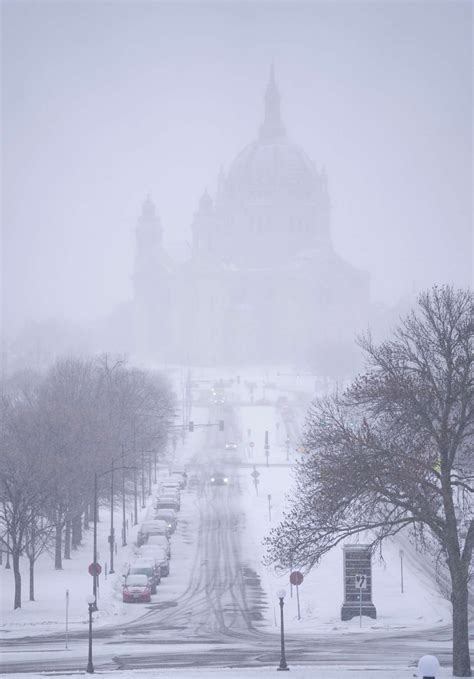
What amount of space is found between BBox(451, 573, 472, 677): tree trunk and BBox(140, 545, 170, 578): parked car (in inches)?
958

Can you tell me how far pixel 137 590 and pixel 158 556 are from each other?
260 inches

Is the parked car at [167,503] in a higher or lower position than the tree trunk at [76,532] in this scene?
higher

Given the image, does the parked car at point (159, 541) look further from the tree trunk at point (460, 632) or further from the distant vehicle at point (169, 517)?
the tree trunk at point (460, 632)

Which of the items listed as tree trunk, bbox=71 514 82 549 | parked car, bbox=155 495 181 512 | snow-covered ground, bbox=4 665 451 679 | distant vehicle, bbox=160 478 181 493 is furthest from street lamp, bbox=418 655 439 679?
distant vehicle, bbox=160 478 181 493

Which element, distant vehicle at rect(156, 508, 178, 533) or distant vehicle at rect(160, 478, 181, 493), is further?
distant vehicle at rect(160, 478, 181, 493)

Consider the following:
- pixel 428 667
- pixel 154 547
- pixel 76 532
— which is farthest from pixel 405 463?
pixel 76 532

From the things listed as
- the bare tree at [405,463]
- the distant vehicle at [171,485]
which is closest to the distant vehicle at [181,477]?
the distant vehicle at [171,485]

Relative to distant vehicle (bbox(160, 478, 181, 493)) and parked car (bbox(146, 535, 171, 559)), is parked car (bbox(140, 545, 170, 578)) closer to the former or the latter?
parked car (bbox(146, 535, 171, 559))

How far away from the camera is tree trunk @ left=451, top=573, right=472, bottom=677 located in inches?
1111

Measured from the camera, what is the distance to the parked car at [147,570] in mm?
48878

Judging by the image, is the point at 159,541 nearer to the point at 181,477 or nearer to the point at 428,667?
the point at 181,477

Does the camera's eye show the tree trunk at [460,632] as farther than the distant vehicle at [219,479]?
No

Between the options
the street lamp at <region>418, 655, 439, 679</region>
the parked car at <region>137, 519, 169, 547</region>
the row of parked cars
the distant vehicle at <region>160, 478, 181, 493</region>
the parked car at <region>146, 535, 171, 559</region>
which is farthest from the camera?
the distant vehicle at <region>160, 478, 181, 493</region>

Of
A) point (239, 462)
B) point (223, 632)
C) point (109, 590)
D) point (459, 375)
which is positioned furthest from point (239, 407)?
point (459, 375)
